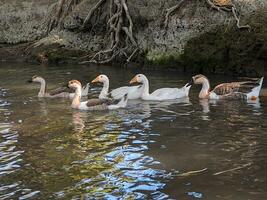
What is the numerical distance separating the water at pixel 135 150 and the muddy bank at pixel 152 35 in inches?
180

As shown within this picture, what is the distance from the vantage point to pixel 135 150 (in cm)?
952

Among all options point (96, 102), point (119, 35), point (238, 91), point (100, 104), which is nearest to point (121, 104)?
point (100, 104)

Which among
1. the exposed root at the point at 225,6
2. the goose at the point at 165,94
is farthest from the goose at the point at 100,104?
the exposed root at the point at 225,6

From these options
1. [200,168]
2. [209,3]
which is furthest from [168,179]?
[209,3]

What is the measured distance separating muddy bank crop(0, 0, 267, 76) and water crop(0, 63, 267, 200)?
4.56m

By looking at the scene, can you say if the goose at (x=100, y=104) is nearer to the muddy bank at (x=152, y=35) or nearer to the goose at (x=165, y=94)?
the goose at (x=165, y=94)

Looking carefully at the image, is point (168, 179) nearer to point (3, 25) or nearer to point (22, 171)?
point (22, 171)

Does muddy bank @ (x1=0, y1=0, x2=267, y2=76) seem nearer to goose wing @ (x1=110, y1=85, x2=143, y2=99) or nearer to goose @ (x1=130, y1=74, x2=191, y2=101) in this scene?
goose @ (x1=130, y1=74, x2=191, y2=101)

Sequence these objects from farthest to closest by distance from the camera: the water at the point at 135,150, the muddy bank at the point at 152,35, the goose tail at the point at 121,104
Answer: the muddy bank at the point at 152,35
the goose tail at the point at 121,104
the water at the point at 135,150

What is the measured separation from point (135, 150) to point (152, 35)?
501 inches

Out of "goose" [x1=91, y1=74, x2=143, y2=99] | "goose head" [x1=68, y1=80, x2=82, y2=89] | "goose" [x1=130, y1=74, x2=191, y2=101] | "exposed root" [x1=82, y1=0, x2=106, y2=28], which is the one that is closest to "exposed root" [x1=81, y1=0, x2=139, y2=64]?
"exposed root" [x1=82, y1=0, x2=106, y2=28]

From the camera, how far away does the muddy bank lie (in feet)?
62.6

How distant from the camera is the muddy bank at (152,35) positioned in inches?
751

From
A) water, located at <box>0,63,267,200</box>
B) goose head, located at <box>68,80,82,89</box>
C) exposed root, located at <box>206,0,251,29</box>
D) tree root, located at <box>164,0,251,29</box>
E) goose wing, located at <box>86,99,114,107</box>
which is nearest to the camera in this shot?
water, located at <box>0,63,267,200</box>
